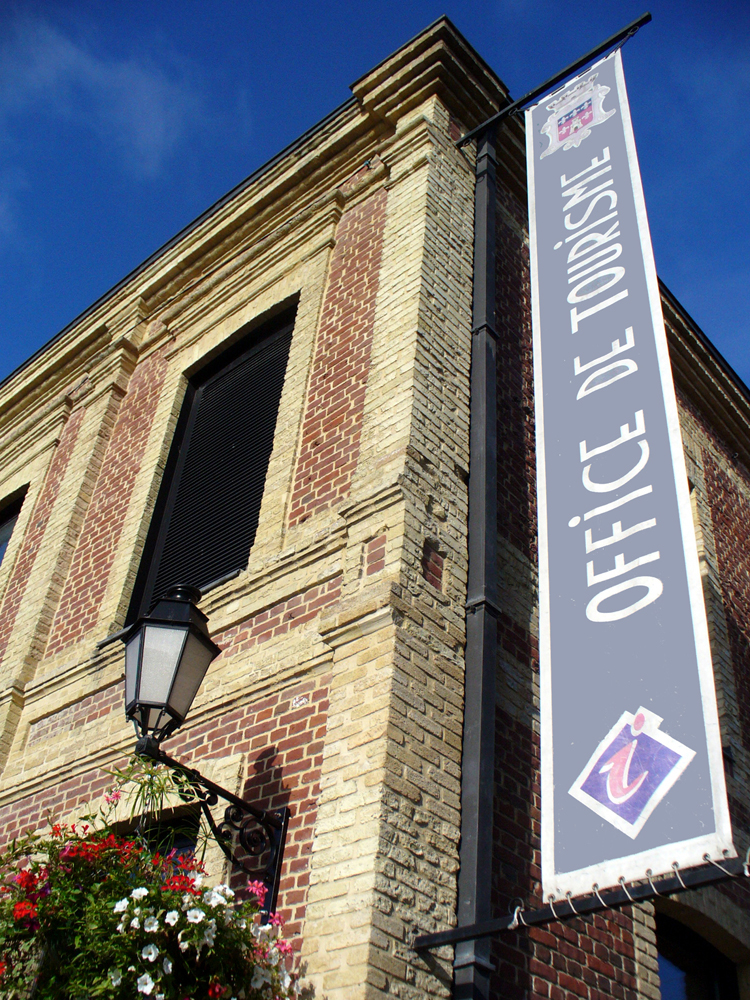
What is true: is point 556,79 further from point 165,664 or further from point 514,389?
point 165,664

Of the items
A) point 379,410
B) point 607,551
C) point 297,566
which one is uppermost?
point 379,410

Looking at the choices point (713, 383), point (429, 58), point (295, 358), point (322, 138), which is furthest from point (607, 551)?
point (713, 383)

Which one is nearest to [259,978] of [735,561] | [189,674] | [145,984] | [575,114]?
[145,984]

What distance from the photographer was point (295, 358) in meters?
7.96

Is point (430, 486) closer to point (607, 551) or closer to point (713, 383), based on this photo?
point (607, 551)

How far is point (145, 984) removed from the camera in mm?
3637

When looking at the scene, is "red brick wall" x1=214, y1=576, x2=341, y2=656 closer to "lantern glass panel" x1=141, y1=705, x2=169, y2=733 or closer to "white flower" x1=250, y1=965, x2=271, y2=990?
"lantern glass panel" x1=141, y1=705, x2=169, y2=733

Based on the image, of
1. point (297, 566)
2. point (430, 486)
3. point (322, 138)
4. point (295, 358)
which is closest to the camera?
point (430, 486)

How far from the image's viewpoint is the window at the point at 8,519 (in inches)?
442

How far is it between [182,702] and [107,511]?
455 cm

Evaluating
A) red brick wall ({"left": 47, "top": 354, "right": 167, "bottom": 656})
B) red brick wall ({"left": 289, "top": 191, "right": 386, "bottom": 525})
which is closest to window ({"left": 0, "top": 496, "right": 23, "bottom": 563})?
red brick wall ({"left": 47, "top": 354, "right": 167, "bottom": 656})

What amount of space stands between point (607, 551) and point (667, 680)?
801 mm

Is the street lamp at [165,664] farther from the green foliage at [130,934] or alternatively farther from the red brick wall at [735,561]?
the red brick wall at [735,561]

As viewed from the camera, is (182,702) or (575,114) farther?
(575,114)
